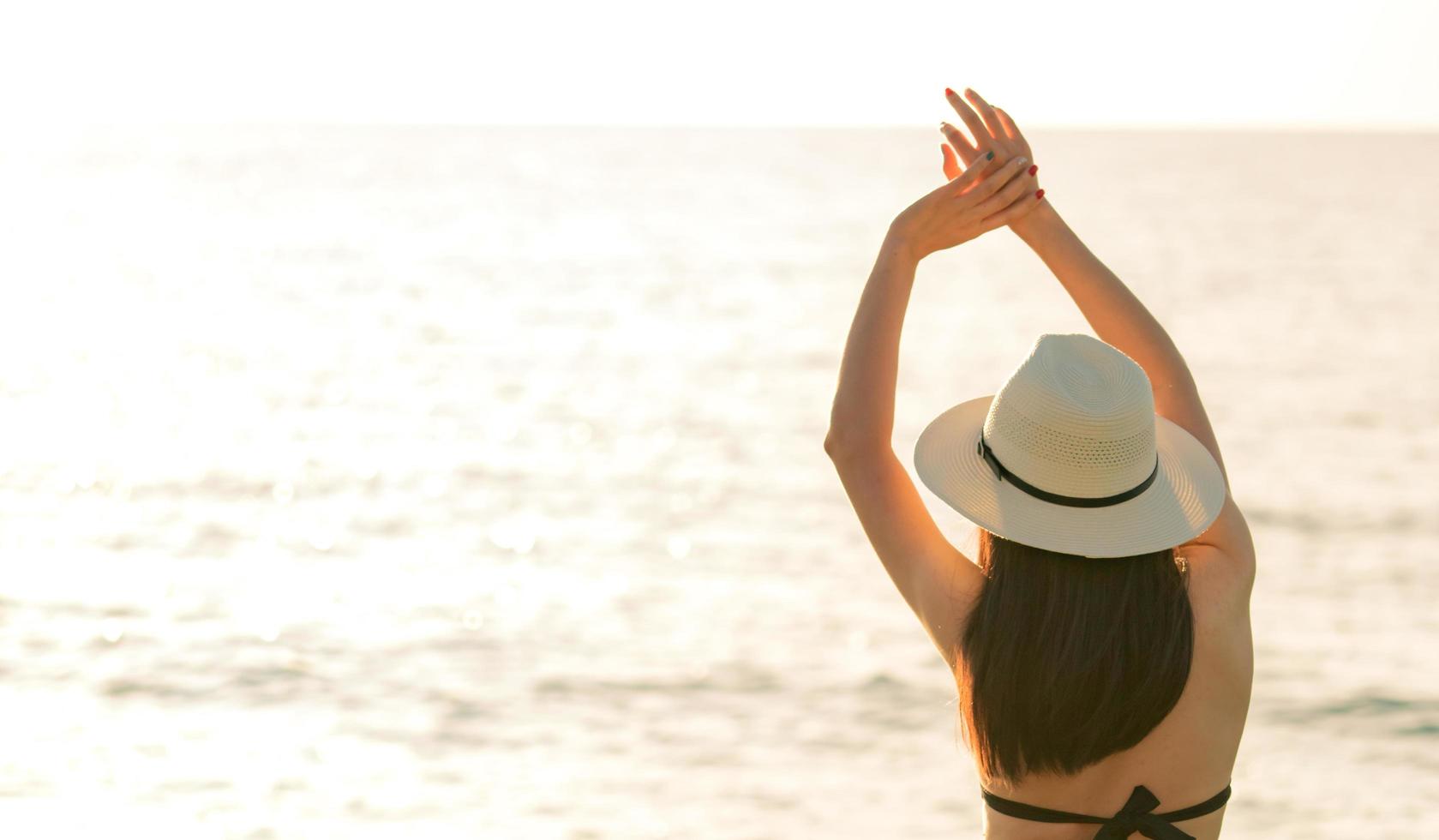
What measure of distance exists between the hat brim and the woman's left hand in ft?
0.92

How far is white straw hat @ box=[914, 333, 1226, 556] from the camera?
1.86 metres

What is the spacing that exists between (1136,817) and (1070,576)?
0.32 m

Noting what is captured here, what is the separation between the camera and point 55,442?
56.6ft

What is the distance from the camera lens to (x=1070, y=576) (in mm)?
1897

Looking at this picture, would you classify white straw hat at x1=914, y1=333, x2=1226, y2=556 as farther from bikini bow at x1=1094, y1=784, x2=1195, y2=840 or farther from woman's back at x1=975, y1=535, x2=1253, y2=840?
bikini bow at x1=1094, y1=784, x2=1195, y2=840

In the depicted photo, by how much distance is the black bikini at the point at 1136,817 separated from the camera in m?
1.96

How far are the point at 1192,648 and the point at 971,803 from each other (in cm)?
611

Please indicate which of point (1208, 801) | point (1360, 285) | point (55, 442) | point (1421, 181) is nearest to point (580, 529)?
point (55, 442)

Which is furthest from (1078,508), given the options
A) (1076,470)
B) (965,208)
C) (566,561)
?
(566,561)

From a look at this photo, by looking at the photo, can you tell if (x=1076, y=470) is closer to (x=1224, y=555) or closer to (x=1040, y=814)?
(x=1224, y=555)

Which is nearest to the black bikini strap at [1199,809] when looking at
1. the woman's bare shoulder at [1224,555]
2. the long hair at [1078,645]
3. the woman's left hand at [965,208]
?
the long hair at [1078,645]

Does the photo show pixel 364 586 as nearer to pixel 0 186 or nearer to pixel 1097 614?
pixel 1097 614

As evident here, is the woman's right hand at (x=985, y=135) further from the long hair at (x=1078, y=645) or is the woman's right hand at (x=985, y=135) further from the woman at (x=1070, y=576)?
the long hair at (x=1078, y=645)

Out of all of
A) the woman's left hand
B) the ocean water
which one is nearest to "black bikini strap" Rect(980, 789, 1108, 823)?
the woman's left hand
